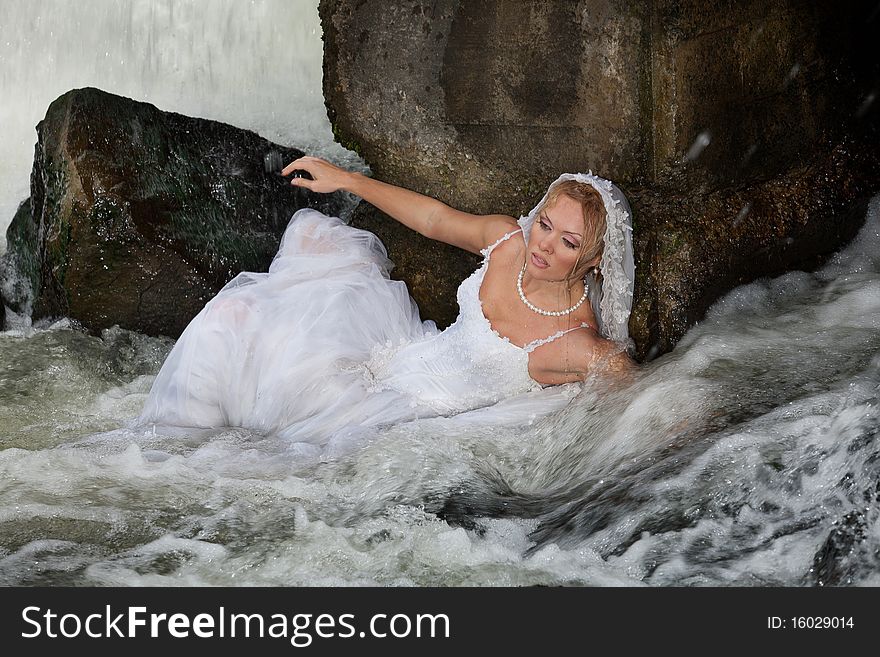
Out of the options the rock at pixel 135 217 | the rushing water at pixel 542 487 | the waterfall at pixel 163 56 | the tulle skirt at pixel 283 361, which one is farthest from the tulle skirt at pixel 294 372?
the waterfall at pixel 163 56

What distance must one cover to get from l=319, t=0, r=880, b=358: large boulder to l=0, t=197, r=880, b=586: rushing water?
35 cm

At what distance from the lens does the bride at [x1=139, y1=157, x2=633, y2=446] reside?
4.66 m

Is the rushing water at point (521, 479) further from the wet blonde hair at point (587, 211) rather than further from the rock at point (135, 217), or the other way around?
the wet blonde hair at point (587, 211)

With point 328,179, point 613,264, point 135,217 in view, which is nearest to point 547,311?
point 613,264

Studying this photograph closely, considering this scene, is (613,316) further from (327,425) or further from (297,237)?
(297,237)

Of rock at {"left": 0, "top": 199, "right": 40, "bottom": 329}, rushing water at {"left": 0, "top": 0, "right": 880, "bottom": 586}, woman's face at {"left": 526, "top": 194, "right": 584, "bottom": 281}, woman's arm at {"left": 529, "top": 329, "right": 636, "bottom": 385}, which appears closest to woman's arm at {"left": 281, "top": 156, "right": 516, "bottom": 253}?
woman's face at {"left": 526, "top": 194, "right": 584, "bottom": 281}

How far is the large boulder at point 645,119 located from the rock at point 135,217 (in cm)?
83

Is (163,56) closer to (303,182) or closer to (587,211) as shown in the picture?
(303,182)

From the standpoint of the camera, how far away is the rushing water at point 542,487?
319cm

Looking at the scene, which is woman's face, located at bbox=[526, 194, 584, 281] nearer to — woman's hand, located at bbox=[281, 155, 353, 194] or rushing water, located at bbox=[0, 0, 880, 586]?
rushing water, located at bbox=[0, 0, 880, 586]

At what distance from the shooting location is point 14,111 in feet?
31.4

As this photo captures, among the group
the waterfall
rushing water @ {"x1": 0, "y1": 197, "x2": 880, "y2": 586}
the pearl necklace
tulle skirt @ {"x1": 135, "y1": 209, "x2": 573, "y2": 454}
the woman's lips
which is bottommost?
rushing water @ {"x1": 0, "y1": 197, "x2": 880, "y2": 586}

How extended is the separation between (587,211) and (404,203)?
3.42 ft

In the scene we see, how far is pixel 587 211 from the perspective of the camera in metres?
4.56
